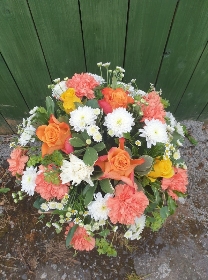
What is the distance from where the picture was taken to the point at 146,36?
1.44 meters

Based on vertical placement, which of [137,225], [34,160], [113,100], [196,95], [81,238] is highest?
[196,95]

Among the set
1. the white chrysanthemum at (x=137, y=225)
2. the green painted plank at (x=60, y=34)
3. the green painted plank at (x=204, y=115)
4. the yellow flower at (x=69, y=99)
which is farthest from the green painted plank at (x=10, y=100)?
the green painted plank at (x=204, y=115)

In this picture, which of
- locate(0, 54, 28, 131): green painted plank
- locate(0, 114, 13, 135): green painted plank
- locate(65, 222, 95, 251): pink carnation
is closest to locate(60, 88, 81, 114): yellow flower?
locate(0, 54, 28, 131): green painted plank

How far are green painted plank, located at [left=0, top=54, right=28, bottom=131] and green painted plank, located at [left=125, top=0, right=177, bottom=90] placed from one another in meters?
0.62

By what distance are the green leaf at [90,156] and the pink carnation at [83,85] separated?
0.24 meters

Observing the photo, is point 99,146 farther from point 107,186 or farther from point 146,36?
→ point 146,36

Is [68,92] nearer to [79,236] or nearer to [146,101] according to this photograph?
[146,101]

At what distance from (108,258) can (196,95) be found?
1105 millimetres

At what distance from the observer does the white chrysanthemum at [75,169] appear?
119 centimetres

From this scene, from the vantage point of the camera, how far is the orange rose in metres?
1.15

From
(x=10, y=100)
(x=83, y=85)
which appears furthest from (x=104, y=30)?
(x=10, y=100)

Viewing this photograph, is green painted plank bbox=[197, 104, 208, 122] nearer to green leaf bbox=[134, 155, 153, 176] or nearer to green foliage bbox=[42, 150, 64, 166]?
green leaf bbox=[134, 155, 153, 176]

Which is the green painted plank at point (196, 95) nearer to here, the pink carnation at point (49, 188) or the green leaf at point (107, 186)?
the green leaf at point (107, 186)

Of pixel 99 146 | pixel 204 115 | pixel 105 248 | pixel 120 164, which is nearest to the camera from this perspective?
pixel 120 164
